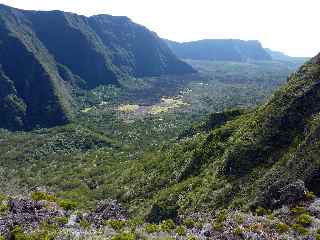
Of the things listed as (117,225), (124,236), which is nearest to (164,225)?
(117,225)

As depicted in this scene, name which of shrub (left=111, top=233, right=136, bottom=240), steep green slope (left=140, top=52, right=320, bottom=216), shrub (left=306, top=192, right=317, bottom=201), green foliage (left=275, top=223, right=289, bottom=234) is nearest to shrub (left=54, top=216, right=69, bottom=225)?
shrub (left=111, top=233, right=136, bottom=240)

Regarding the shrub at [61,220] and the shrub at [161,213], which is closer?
the shrub at [61,220]

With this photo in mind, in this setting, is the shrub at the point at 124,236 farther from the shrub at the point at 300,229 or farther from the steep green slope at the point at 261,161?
the steep green slope at the point at 261,161

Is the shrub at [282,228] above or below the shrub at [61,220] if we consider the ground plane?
above

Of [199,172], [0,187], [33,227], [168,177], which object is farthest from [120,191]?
[33,227]

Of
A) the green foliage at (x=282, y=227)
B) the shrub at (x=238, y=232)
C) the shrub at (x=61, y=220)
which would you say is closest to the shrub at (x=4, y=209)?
the shrub at (x=61, y=220)

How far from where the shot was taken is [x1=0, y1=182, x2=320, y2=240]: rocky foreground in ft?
135

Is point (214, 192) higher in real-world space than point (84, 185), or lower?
higher

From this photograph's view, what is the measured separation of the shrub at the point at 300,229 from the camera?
134 ft

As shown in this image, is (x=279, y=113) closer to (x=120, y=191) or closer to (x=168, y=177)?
(x=168, y=177)

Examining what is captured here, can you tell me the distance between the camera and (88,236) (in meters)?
40.7

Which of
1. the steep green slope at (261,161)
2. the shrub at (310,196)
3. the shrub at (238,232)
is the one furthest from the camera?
the steep green slope at (261,161)

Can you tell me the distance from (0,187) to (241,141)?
10176cm

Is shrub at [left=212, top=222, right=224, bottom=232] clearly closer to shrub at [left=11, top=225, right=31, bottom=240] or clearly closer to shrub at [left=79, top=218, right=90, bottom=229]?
shrub at [left=79, top=218, right=90, bottom=229]
